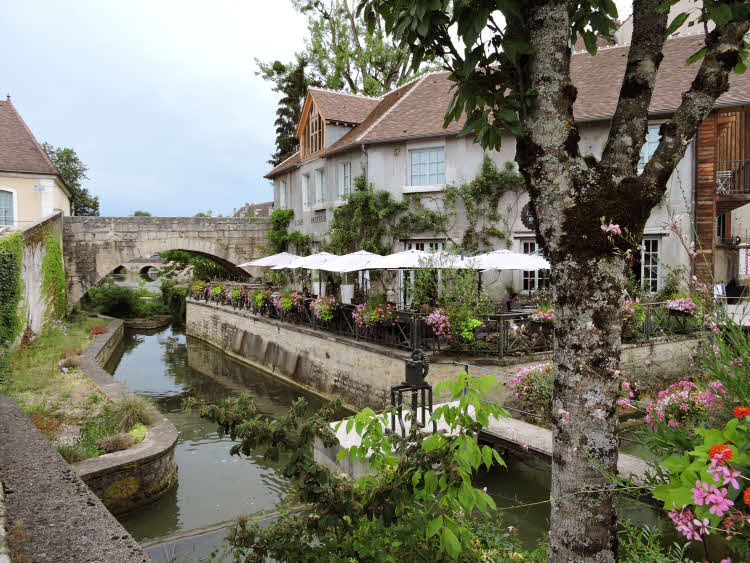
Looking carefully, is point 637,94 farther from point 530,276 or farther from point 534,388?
point 530,276

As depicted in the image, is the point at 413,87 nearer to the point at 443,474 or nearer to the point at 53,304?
the point at 53,304

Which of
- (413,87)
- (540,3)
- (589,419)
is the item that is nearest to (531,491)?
(589,419)

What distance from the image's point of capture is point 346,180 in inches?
712

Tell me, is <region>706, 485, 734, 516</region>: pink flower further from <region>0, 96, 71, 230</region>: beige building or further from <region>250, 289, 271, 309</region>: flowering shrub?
<region>0, 96, 71, 230</region>: beige building

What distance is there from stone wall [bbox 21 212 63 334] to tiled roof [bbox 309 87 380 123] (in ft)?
33.5

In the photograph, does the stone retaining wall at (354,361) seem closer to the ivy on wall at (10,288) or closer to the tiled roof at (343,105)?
the ivy on wall at (10,288)

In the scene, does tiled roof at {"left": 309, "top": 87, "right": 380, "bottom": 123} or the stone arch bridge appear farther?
the stone arch bridge

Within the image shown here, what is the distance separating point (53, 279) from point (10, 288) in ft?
22.1

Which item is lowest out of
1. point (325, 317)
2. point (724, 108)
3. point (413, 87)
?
point (325, 317)

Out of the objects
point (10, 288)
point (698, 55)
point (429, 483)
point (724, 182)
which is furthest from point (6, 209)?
point (724, 182)

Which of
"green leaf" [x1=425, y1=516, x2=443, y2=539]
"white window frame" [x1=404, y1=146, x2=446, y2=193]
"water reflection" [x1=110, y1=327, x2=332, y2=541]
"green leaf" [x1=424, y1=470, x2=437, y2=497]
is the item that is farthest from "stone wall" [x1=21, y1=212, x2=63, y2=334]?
"green leaf" [x1=425, y1=516, x2=443, y2=539]

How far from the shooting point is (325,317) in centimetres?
1317

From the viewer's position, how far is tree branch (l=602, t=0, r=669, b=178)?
2.71m

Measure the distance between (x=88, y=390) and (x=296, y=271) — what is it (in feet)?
37.7
